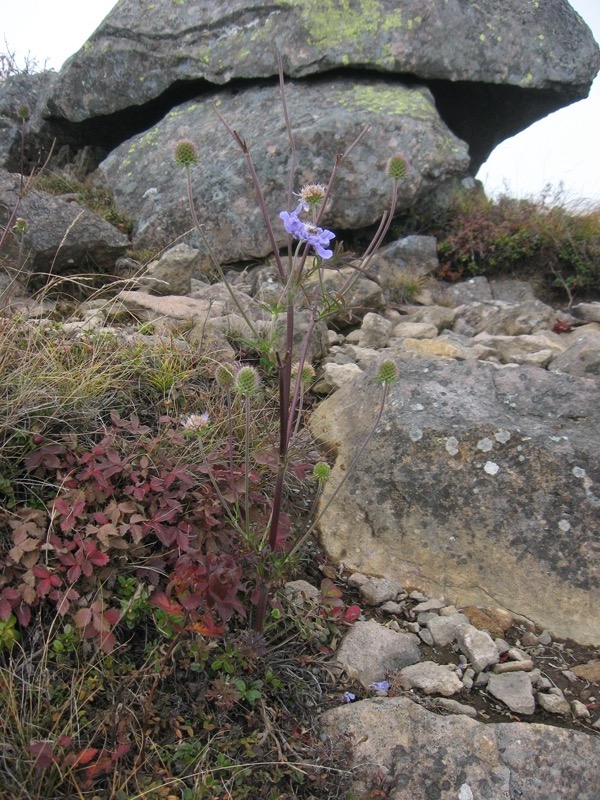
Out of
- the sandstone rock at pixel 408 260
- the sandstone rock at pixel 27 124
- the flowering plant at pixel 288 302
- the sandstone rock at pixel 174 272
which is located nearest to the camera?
the flowering plant at pixel 288 302

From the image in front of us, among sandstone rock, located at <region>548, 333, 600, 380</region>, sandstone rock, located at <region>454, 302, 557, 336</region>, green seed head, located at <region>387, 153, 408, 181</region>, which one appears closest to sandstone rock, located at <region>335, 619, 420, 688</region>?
green seed head, located at <region>387, 153, 408, 181</region>

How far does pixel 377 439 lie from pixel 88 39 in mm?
7665

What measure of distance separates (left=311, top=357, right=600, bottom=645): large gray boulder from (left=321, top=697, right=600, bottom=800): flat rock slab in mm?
612

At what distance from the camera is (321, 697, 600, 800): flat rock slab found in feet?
6.68

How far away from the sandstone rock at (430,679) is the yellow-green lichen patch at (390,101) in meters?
6.05

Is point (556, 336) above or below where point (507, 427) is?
below

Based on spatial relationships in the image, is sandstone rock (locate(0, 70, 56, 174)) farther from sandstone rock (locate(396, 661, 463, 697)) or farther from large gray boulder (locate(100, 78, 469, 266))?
sandstone rock (locate(396, 661, 463, 697))

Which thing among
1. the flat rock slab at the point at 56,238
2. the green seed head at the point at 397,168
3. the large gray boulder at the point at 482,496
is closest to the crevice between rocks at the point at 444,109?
the flat rock slab at the point at 56,238

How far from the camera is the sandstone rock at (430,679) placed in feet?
7.75

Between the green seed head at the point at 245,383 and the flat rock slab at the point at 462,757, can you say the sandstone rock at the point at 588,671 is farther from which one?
the green seed head at the point at 245,383

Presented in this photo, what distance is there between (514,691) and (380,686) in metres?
0.48

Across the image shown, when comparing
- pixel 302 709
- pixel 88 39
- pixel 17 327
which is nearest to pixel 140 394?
pixel 17 327

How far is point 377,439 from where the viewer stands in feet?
10.6

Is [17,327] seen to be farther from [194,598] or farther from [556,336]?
[556,336]
